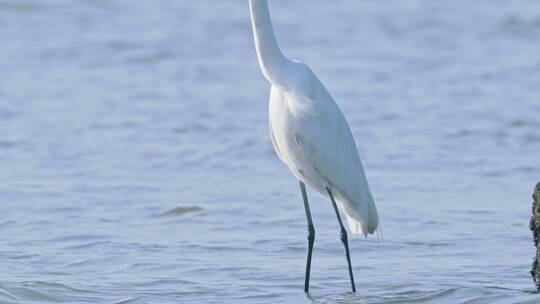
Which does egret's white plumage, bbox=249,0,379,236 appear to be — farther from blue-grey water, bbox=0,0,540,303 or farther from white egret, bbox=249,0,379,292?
blue-grey water, bbox=0,0,540,303

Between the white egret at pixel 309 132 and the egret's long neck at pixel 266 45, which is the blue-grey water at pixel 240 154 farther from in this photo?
the egret's long neck at pixel 266 45


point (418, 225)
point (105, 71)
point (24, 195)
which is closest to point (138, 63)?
point (105, 71)

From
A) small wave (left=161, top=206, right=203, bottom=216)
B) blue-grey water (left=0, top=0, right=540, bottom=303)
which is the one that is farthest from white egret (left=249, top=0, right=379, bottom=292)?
small wave (left=161, top=206, right=203, bottom=216)

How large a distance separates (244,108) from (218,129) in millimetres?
925

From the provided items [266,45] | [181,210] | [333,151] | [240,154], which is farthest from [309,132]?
[240,154]

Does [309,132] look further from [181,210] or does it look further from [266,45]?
[181,210]

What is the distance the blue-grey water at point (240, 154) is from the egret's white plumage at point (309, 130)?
0.50m

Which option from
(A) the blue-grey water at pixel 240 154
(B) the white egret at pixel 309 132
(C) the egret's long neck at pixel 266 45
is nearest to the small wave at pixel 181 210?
(A) the blue-grey water at pixel 240 154

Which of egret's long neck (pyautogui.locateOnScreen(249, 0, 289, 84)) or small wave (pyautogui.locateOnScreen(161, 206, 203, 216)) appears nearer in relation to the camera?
egret's long neck (pyautogui.locateOnScreen(249, 0, 289, 84))

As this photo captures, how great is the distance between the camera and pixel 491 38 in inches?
635

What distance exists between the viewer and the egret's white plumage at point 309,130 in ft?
20.1

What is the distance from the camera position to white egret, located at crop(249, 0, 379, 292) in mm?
6113

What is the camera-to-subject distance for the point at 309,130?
616 cm

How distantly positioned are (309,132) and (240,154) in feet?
13.2
